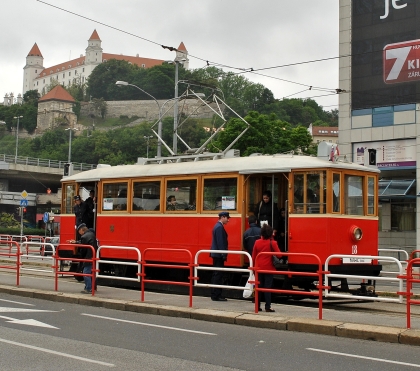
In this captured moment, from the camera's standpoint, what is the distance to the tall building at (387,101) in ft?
119

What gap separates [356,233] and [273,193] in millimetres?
2094

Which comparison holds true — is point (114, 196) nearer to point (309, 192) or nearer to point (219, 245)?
point (219, 245)

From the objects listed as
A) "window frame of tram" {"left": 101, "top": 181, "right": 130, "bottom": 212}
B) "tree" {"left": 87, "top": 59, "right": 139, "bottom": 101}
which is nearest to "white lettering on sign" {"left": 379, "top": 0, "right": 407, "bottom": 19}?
"window frame of tram" {"left": 101, "top": 181, "right": 130, "bottom": 212}

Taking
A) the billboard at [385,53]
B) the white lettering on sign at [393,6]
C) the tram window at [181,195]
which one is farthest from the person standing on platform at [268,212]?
the white lettering on sign at [393,6]

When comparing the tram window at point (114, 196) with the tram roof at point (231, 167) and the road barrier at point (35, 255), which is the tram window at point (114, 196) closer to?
the tram roof at point (231, 167)

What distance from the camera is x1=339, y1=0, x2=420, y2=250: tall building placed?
119ft

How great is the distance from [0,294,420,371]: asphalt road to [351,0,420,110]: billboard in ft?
89.0

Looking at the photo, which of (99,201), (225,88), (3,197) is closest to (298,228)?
(99,201)

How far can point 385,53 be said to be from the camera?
121ft

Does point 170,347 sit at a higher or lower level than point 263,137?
lower

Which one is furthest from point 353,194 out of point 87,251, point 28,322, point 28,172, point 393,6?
point 28,172

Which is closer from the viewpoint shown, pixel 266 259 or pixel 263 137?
pixel 266 259

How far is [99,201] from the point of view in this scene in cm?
2003

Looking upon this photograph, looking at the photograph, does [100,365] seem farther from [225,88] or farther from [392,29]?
[225,88]
